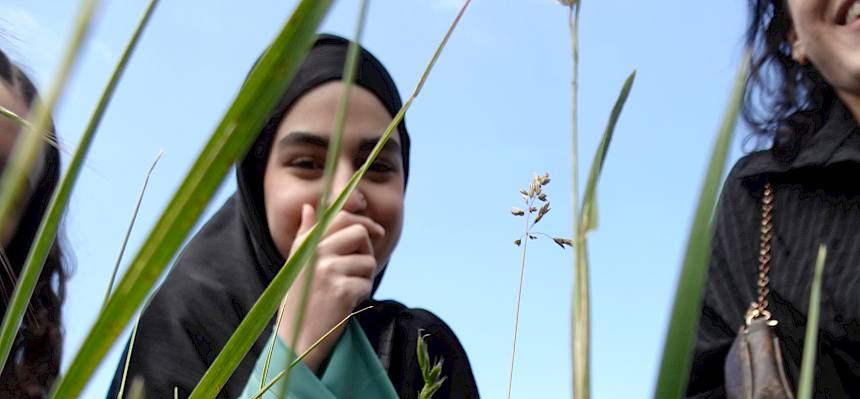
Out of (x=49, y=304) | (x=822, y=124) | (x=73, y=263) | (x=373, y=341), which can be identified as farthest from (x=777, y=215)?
(x=73, y=263)

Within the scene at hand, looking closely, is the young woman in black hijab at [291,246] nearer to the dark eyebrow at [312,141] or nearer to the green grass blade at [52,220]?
the dark eyebrow at [312,141]

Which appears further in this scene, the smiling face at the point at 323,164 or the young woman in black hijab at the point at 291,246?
the smiling face at the point at 323,164

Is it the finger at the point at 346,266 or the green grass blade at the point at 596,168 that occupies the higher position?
the green grass blade at the point at 596,168

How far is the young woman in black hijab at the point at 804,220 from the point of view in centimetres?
83

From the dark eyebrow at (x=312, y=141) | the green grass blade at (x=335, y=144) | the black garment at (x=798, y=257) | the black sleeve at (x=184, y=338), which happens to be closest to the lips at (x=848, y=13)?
the black garment at (x=798, y=257)

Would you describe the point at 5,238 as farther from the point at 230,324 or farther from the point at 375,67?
the point at 375,67

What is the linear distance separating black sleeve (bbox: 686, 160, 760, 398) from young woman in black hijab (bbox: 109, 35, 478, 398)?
1.24 ft

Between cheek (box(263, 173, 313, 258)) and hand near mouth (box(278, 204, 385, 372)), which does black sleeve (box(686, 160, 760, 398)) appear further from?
cheek (box(263, 173, 313, 258))

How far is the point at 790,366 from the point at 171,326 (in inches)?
27.9

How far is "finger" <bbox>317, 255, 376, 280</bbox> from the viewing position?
0.89 m

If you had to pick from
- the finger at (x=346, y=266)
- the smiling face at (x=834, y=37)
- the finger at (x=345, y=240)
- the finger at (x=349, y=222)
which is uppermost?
the smiling face at (x=834, y=37)

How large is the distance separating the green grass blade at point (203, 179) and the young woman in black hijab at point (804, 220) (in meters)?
0.82

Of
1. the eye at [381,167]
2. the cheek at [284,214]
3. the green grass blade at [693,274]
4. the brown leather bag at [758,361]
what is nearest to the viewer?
the green grass blade at [693,274]

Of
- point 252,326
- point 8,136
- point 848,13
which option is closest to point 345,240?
point 8,136
